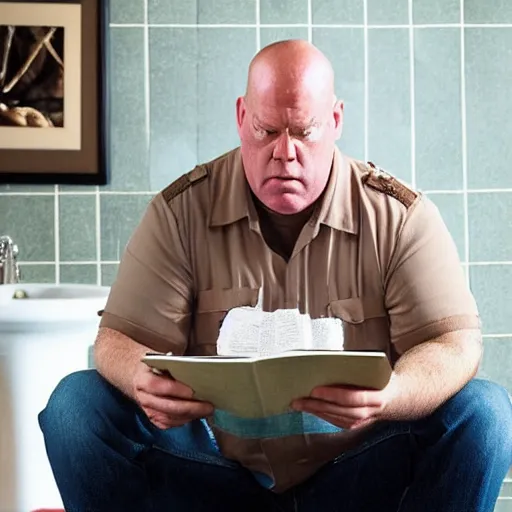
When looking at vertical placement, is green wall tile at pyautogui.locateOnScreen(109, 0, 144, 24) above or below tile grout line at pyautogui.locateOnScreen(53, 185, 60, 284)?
above

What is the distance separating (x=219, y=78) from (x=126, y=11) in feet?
1.03

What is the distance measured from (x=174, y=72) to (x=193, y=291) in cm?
112

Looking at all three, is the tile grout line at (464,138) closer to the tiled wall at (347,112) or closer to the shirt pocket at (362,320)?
the tiled wall at (347,112)

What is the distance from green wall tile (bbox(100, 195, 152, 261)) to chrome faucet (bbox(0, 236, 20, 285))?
276mm

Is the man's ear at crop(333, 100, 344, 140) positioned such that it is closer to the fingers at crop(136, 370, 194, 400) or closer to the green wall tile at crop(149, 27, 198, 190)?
the fingers at crop(136, 370, 194, 400)

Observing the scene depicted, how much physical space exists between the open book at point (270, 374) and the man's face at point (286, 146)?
412 millimetres

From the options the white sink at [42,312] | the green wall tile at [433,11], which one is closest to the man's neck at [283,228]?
the white sink at [42,312]

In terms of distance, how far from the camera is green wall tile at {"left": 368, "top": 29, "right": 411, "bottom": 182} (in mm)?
2584

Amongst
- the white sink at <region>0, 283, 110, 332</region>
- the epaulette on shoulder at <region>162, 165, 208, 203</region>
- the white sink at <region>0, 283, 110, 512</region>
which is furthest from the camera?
the white sink at <region>0, 283, 110, 512</region>

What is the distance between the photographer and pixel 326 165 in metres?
1.57

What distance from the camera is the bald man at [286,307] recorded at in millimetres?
1411

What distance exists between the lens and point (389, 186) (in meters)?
1.61

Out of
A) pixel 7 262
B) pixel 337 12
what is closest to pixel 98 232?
pixel 7 262

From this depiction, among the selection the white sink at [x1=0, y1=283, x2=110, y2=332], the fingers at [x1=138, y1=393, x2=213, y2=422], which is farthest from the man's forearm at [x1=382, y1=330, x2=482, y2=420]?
the white sink at [x1=0, y1=283, x2=110, y2=332]
